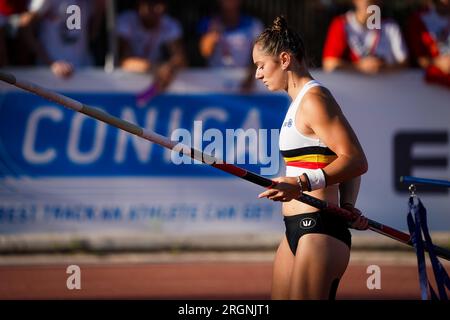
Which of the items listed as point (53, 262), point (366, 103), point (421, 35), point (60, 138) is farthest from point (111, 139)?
point (421, 35)

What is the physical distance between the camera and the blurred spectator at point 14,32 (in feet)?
33.9

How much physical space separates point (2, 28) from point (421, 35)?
14.5 feet

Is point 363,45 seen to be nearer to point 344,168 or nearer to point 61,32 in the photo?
point 61,32

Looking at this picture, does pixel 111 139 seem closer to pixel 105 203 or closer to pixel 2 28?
pixel 105 203

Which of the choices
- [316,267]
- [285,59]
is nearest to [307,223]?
[316,267]

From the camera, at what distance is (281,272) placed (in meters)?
5.33

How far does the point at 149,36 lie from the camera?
411 inches

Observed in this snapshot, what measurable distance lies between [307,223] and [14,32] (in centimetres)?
616

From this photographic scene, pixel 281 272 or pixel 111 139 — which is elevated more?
pixel 111 139

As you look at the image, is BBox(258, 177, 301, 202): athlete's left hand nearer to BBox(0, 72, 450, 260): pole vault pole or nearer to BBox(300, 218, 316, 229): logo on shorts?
BBox(0, 72, 450, 260): pole vault pole

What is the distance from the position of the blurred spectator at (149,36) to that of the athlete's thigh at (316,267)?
5.50m

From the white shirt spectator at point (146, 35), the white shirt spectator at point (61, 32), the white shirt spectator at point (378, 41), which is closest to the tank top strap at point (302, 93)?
the white shirt spectator at point (378, 41)

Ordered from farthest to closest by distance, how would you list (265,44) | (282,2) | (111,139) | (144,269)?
(282,2), (111,139), (144,269), (265,44)
